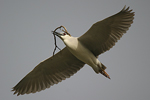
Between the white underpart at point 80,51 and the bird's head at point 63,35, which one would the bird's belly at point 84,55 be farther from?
the bird's head at point 63,35

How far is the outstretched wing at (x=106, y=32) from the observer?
7395 mm

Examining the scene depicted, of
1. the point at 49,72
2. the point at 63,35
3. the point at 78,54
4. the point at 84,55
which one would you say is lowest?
the point at 84,55

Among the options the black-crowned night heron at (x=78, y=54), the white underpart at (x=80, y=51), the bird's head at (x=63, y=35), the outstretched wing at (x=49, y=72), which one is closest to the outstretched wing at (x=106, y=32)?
the black-crowned night heron at (x=78, y=54)

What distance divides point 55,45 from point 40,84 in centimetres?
188

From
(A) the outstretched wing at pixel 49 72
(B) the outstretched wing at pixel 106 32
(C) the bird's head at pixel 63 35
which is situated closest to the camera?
(B) the outstretched wing at pixel 106 32

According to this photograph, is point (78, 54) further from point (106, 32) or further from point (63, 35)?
point (106, 32)

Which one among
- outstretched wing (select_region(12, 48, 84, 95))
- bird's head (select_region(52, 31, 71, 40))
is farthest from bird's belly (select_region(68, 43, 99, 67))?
outstretched wing (select_region(12, 48, 84, 95))

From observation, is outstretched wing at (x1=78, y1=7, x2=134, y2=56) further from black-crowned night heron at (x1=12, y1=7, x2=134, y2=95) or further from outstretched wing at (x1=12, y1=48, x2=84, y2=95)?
outstretched wing at (x1=12, y1=48, x2=84, y2=95)

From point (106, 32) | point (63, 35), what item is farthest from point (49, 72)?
point (106, 32)

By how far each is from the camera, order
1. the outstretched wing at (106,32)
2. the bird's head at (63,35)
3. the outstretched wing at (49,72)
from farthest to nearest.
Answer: the outstretched wing at (49,72), the bird's head at (63,35), the outstretched wing at (106,32)

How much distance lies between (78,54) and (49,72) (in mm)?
1569

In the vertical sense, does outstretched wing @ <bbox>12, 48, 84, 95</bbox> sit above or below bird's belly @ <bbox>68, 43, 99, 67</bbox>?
above

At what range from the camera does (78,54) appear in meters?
7.62

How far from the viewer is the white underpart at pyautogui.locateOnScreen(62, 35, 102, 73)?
7.48 metres
